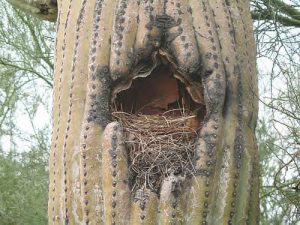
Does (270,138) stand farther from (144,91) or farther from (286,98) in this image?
(144,91)

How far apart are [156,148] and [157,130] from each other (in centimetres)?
25

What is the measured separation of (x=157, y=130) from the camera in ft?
14.5

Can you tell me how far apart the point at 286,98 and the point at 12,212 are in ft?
15.6

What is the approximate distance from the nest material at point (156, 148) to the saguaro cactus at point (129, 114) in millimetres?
19

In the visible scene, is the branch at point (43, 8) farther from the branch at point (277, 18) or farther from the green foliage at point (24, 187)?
the green foliage at point (24, 187)

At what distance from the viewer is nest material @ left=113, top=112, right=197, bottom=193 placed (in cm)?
404

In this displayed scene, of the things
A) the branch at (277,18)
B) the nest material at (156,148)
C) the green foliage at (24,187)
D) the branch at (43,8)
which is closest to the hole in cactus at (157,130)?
the nest material at (156,148)

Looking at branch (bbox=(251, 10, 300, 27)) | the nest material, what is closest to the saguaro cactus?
the nest material

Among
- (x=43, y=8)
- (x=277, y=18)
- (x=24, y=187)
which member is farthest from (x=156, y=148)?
(x=24, y=187)

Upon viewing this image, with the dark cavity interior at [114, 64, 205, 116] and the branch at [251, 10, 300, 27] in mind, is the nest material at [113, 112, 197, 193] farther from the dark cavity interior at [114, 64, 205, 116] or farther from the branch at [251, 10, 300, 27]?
the branch at [251, 10, 300, 27]

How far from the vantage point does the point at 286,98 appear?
576 cm

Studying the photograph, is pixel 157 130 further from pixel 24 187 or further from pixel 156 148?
pixel 24 187

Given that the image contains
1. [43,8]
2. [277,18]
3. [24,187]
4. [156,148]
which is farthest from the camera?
[24,187]

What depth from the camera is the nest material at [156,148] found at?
404 cm
